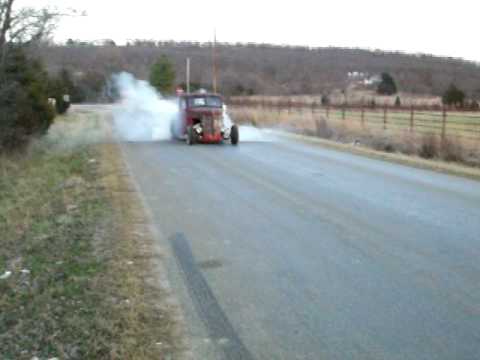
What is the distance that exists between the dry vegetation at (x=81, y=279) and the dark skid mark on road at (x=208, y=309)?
29cm

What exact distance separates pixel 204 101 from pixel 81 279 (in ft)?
65.3

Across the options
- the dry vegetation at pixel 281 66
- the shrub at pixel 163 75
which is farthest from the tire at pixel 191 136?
the dry vegetation at pixel 281 66

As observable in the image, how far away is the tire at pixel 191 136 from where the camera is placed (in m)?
24.5

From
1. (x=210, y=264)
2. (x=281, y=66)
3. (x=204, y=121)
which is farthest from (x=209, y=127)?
(x=281, y=66)

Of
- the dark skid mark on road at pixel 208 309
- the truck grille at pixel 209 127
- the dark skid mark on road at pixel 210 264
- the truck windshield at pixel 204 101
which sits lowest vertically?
the dark skid mark on road at pixel 210 264

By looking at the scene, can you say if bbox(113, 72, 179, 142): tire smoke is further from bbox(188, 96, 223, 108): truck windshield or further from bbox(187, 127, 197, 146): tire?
bbox(187, 127, 197, 146): tire

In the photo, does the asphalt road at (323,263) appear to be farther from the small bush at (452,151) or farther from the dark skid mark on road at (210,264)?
the small bush at (452,151)

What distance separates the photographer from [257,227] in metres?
9.16

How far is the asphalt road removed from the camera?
500 cm

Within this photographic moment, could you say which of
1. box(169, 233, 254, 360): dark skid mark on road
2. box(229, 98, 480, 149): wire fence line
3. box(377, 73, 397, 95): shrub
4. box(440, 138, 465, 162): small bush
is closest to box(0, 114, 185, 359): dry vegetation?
box(169, 233, 254, 360): dark skid mark on road

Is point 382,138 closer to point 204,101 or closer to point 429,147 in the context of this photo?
point 429,147

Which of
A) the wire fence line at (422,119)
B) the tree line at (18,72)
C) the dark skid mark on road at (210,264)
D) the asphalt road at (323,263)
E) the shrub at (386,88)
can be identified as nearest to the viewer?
the asphalt road at (323,263)

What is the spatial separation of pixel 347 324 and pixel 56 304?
2.52m

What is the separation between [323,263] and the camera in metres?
7.19
